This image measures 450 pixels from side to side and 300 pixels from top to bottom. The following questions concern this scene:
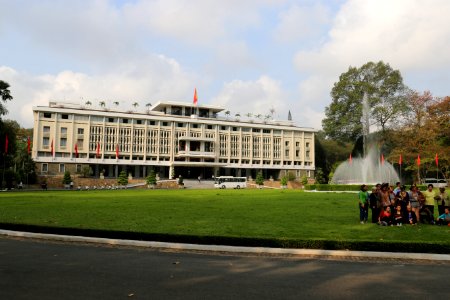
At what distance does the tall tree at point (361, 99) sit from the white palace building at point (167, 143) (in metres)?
23.2

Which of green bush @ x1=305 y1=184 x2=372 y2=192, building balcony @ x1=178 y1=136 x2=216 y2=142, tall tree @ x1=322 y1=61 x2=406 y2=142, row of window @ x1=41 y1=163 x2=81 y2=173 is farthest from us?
building balcony @ x1=178 y1=136 x2=216 y2=142

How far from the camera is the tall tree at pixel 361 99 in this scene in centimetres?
5688

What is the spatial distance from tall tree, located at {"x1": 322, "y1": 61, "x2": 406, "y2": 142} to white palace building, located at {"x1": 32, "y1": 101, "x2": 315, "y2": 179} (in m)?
23.2

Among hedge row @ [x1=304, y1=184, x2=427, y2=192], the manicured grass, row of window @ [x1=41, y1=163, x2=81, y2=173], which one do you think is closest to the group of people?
the manicured grass

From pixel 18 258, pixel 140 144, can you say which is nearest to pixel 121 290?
pixel 18 258

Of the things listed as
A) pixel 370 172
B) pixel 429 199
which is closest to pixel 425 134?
pixel 370 172

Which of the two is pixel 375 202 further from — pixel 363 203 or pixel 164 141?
pixel 164 141

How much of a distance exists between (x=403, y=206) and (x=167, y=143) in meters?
64.7

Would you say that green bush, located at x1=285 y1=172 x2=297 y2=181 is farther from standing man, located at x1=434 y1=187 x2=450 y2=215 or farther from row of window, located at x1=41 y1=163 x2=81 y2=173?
standing man, located at x1=434 y1=187 x2=450 y2=215

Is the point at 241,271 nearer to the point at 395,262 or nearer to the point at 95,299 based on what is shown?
the point at 95,299

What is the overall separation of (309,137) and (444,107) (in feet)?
134

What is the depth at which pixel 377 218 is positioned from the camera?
1466 centimetres

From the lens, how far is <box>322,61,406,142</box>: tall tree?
56.9 meters

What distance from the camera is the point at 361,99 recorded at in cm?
5866
